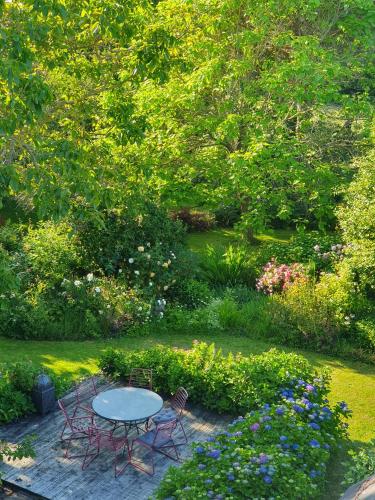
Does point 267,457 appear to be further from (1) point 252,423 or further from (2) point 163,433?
(2) point 163,433

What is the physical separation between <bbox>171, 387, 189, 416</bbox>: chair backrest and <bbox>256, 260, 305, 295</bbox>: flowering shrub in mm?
5407

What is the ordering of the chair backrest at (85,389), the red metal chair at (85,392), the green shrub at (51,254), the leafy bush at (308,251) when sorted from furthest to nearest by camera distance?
the leafy bush at (308,251) → the green shrub at (51,254) → the chair backrest at (85,389) → the red metal chair at (85,392)

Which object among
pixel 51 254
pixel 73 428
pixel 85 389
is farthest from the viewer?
pixel 51 254

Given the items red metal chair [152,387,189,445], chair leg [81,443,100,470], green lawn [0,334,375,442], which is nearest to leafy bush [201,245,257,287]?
green lawn [0,334,375,442]

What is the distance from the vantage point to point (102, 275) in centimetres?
1476

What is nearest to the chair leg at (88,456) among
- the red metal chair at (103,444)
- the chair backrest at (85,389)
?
the red metal chair at (103,444)

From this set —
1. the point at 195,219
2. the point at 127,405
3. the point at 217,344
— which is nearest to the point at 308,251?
the point at 217,344

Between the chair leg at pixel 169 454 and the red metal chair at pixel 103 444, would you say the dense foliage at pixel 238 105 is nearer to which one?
the red metal chair at pixel 103 444

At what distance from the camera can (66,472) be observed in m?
8.38

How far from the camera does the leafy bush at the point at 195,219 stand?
22453 mm

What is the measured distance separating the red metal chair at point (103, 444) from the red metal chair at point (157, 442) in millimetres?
161

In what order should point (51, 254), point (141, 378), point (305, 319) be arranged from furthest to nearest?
1. point (51, 254)
2. point (305, 319)
3. point (141, 378)

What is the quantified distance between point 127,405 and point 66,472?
120 cm

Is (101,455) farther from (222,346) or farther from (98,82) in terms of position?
(98,82)
